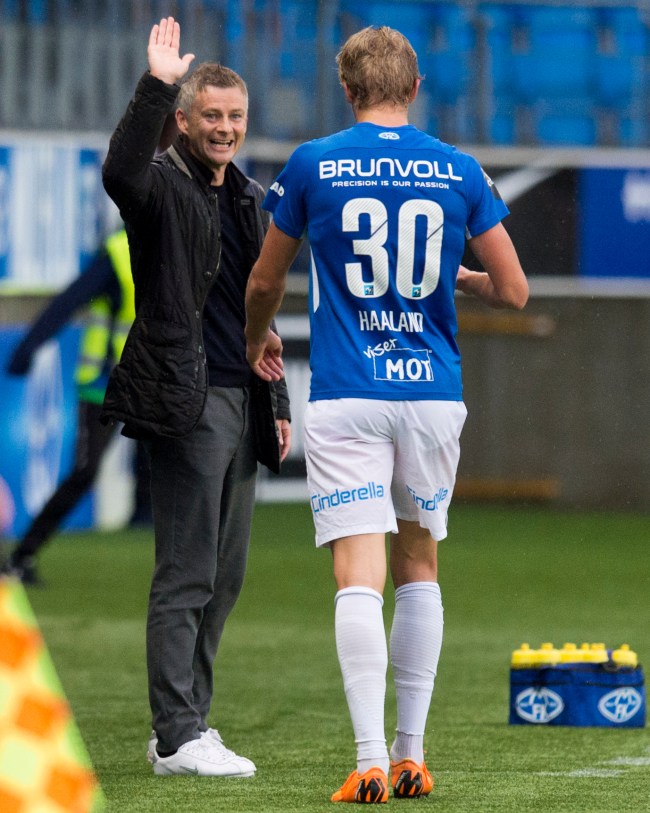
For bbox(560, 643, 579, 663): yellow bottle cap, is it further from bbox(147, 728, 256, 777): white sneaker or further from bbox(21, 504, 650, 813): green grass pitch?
bbox(147, 728, 256, 777): white sneaker

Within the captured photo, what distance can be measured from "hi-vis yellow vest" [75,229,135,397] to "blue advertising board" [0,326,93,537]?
232cm

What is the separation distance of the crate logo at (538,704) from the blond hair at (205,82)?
1833 millimetres

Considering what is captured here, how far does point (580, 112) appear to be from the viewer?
14.8 metres

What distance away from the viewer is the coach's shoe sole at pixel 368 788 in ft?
10.5

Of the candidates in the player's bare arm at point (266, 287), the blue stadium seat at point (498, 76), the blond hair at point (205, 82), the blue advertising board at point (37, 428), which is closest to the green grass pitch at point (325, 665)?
the blue advertising board at point (37, 428)

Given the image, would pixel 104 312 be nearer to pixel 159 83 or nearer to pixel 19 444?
pixel 19 444

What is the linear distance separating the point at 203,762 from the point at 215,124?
1398 mm

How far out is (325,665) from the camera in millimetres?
5906

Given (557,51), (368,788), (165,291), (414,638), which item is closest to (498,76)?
(557,51)

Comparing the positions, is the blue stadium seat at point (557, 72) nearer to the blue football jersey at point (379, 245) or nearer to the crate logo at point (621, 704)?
the crate logo at point (621, 704)

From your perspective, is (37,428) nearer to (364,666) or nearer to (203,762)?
(203,762)

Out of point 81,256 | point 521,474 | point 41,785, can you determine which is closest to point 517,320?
point 521,474

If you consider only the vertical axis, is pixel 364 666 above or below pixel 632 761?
above

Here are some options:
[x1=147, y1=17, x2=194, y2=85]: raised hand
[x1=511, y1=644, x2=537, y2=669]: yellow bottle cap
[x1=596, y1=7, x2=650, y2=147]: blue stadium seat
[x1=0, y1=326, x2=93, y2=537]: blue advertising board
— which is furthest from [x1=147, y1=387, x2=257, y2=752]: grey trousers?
[x1=596, y1=7, x2=650, y2=147]: blue stadium seat
